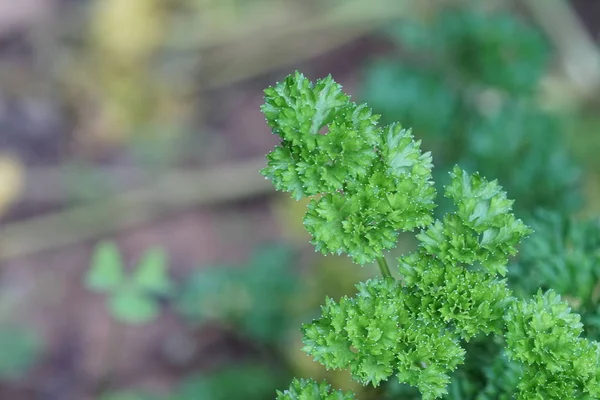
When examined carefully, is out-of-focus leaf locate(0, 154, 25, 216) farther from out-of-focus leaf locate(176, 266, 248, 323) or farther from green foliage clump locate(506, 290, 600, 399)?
green foliage clump locate(506, 290, 600, 399)

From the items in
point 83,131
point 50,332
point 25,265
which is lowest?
point 50,332

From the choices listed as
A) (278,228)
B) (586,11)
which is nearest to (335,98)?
(278,228)

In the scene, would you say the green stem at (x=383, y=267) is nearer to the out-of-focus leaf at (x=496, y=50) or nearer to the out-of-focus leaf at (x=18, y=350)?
the out-of-focus leaf at (x=496, y=50)

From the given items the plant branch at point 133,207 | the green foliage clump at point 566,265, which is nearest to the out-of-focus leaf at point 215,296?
the plant branch at point 133,207

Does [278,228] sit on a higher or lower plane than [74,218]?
lower

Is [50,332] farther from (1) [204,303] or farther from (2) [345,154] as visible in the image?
(2) [345,154]

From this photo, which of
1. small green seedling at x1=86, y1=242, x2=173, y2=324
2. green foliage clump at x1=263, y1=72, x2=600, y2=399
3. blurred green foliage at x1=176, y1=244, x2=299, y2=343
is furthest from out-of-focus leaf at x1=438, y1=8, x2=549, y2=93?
small green seedling at x1=86, y1=242, x2=173, y2=324
